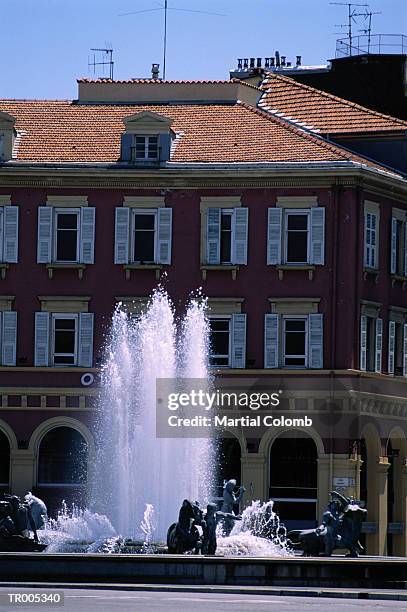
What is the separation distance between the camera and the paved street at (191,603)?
3672cm

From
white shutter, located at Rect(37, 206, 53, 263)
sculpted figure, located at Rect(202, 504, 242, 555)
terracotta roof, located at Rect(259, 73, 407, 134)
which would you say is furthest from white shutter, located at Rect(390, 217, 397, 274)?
sculpted figure, located at Rect(202, 504, 242, 555)

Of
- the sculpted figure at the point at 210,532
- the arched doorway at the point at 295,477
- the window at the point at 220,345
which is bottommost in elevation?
the sculpted figure at the point at 210,532

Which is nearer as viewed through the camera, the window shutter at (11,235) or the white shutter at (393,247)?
the window shutter at (11,235)

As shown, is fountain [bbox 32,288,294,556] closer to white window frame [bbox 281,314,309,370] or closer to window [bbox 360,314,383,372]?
white window frame [bbox 281,314,309,370]

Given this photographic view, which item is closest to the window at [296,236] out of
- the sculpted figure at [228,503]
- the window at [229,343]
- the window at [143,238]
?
the window at [229,343]

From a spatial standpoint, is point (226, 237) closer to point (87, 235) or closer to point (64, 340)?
point (87, 235)

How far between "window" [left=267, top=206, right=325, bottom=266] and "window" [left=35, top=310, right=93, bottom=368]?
6.22m

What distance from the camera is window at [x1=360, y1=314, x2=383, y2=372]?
68.9 metres

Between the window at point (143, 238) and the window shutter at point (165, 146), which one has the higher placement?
the window shutter at point (165, 146)

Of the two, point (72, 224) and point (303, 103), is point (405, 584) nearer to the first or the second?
point (72, 224)

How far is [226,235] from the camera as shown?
69312mm

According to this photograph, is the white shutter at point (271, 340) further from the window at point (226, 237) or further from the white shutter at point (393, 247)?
the white shutter at point (393, 247)

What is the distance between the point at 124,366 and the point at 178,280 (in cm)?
523

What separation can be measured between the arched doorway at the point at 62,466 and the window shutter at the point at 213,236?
6.98 meters
